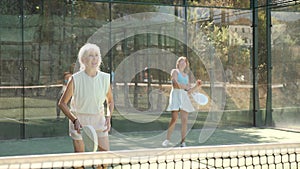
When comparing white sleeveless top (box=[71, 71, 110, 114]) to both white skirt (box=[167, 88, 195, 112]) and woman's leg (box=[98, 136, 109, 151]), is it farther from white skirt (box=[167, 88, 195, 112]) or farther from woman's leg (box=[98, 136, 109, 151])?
white skirt (box=[167, 88, 195, 112])

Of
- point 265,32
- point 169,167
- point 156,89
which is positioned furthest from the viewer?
point 265,32

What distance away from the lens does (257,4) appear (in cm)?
1125

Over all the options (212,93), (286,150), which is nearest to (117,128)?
(212,93)

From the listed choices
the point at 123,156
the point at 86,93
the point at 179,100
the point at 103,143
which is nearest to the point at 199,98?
the point at 179,100

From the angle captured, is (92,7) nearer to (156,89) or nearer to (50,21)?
(50,21)

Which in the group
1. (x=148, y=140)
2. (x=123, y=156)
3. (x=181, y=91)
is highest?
(x=181, y=91)

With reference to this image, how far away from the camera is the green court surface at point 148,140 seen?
26.3 feet

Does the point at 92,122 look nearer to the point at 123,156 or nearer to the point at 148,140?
the point at 123,156

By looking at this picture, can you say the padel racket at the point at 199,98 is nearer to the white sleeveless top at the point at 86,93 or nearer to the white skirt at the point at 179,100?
the white skirt at the point at 179,100

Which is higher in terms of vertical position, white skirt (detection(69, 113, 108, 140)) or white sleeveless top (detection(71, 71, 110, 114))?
white sleeveless top (detection(71, 71, 110, 114))

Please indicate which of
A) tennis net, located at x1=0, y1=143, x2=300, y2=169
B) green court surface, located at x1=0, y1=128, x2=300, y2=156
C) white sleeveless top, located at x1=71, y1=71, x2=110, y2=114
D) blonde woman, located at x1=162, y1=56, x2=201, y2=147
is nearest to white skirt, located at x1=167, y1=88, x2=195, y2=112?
blonde woman, located at x1=162, y1=56, x2=201, y2=147

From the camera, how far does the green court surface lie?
8009mm

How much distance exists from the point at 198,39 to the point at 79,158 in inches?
295

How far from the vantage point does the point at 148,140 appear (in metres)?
9.03
